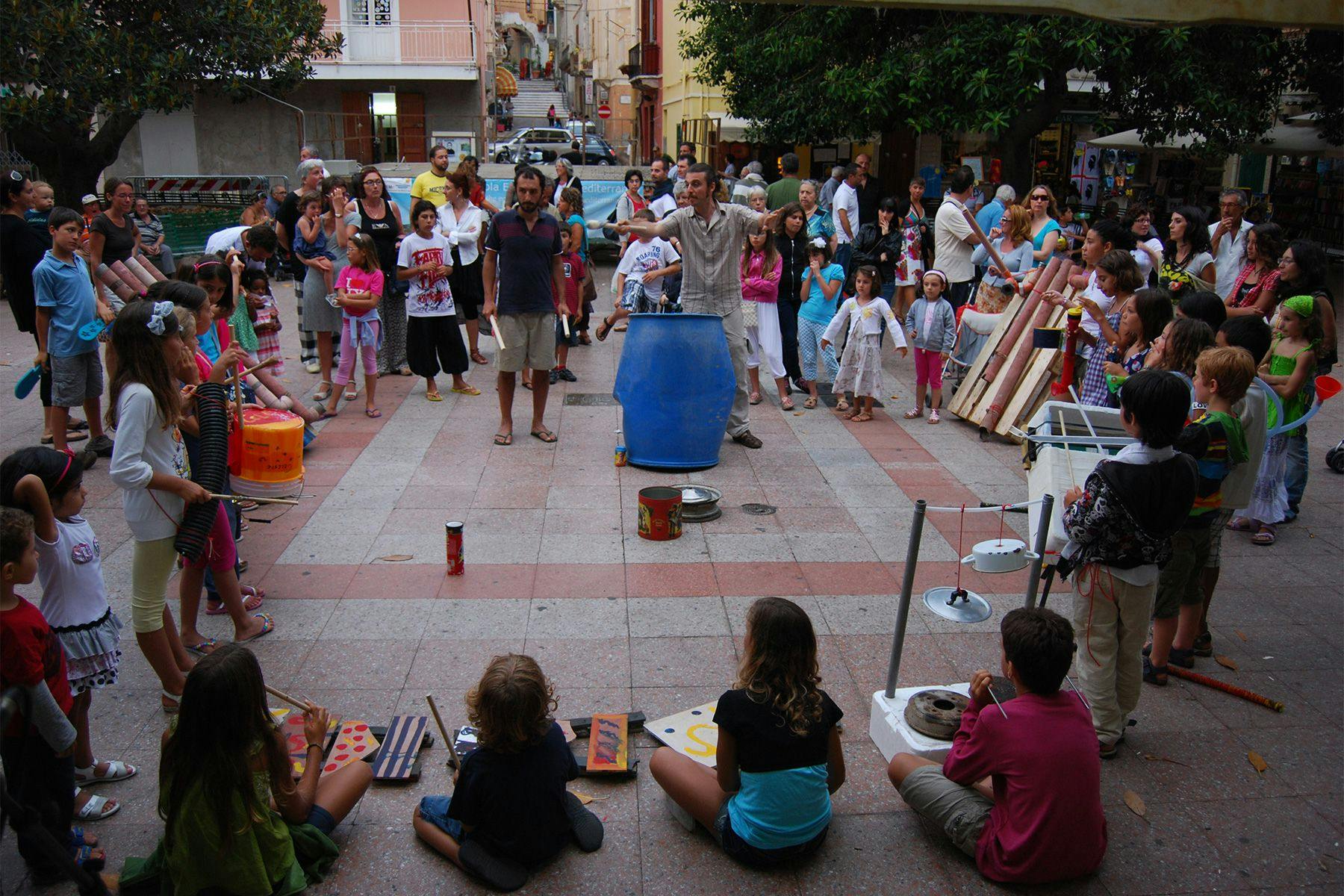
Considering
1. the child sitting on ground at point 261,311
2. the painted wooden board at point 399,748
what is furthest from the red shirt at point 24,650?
the child sitting on ground at point 261,311

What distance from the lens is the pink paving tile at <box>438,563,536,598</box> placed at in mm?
5477

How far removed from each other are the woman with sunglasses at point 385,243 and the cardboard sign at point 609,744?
604 cm

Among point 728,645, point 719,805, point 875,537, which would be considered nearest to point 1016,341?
point 875,537

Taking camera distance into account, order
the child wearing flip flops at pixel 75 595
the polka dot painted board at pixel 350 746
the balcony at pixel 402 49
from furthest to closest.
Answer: the balcony at pixel 402 49 → the polka dot painted board at pixel 350 746 → the child wearing flip flops at pixel 75 595

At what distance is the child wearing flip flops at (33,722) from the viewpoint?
3133 millimetres

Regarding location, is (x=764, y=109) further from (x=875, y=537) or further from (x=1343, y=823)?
(x=1343, y=823)

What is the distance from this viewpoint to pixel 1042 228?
9617 mm

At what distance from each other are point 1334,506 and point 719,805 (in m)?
5.74


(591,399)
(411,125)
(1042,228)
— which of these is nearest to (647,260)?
(591,399)

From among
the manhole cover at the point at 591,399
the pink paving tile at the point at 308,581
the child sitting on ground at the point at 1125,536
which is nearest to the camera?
the child sitting on ground at the point at 1125,536

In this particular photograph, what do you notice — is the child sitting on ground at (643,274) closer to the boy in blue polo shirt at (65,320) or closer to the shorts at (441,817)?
the boy in blue polo shirt at (65,320)

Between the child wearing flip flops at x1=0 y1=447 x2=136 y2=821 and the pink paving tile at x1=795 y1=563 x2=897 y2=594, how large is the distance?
3319mm

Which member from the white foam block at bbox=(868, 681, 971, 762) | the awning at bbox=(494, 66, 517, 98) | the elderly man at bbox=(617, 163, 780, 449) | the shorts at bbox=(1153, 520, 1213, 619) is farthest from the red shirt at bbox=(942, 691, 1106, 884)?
the awning at bbox=(494, 66, 517, 98)

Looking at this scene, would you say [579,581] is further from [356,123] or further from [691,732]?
[356,123]
